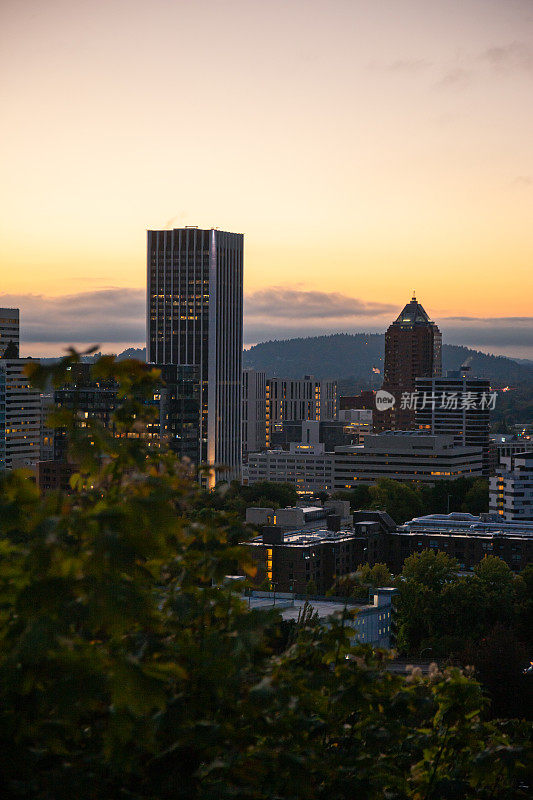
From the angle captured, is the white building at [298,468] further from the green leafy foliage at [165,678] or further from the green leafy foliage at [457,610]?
the green leafy foliage at [165,678]

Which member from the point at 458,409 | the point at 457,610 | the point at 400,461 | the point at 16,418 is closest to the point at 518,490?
the point at 457,610

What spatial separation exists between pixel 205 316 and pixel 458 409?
44.0 m

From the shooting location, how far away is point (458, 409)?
170000mm

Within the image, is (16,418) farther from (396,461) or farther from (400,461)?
(400,461)

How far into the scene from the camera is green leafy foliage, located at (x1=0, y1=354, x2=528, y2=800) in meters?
4.37

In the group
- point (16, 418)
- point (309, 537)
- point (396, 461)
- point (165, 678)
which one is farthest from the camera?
point (396, 461)

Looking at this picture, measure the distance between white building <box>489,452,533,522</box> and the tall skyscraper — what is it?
244ft

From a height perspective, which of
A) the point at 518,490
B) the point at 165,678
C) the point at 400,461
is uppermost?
the point at 165,678

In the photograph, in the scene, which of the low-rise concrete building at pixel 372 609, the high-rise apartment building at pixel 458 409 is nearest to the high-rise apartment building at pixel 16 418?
the high-rise apartment building at pixel 458 409

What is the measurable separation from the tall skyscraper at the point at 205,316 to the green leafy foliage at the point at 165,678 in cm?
15526

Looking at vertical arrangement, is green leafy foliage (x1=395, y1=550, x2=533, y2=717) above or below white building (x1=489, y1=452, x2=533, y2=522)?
below

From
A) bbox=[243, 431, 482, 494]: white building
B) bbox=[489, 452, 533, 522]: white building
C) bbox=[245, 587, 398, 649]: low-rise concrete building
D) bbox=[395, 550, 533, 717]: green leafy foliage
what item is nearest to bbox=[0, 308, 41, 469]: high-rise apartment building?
bbox=[243, 431, 482, 494]: white building

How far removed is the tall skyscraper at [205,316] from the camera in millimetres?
166250

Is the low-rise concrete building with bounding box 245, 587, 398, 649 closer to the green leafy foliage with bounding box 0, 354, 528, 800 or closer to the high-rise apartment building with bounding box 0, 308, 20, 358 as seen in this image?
the green leafy foliage with bounding box 0, 354, 528, 800
